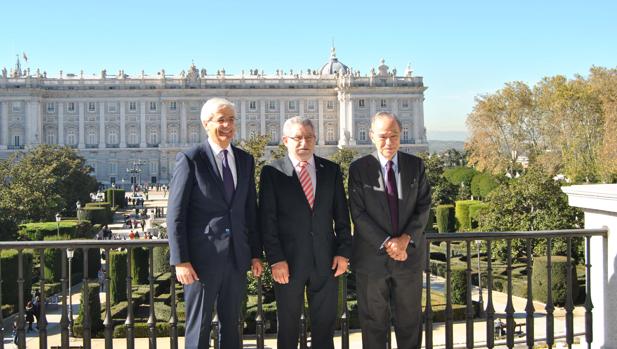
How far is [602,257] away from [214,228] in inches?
119

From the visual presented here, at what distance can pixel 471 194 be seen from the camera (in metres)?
47.6

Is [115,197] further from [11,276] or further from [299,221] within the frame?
[299,221]

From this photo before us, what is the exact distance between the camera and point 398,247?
16.0ft

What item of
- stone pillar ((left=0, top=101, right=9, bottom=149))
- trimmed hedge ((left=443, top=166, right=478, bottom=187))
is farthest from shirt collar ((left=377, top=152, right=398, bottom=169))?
stone pillar ((left=0, top=101, right=9, bottom=149))

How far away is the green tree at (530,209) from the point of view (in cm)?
2134

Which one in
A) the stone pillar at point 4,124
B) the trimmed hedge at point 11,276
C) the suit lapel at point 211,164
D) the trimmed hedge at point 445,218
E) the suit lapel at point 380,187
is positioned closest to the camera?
the suit lapel at point 211,164

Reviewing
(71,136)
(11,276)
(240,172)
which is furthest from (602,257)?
(71,136)

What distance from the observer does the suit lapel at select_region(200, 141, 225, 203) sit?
15.6 feet

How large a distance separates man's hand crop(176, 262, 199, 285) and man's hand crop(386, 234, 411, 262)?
4.11ft

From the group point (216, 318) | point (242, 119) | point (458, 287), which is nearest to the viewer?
point (216, 318)

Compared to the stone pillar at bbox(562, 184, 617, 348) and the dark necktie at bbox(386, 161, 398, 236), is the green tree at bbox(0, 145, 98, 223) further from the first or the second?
the stone pillar at bbox(562, 184, 617, 348)

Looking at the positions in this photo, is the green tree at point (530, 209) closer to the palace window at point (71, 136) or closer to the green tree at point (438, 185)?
the green tree at point (438, 185)

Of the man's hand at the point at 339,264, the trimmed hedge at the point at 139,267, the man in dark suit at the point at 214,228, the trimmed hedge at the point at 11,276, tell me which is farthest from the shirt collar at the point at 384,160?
the trimmed hedge at the point at 139,267

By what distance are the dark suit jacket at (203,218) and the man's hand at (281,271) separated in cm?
18
